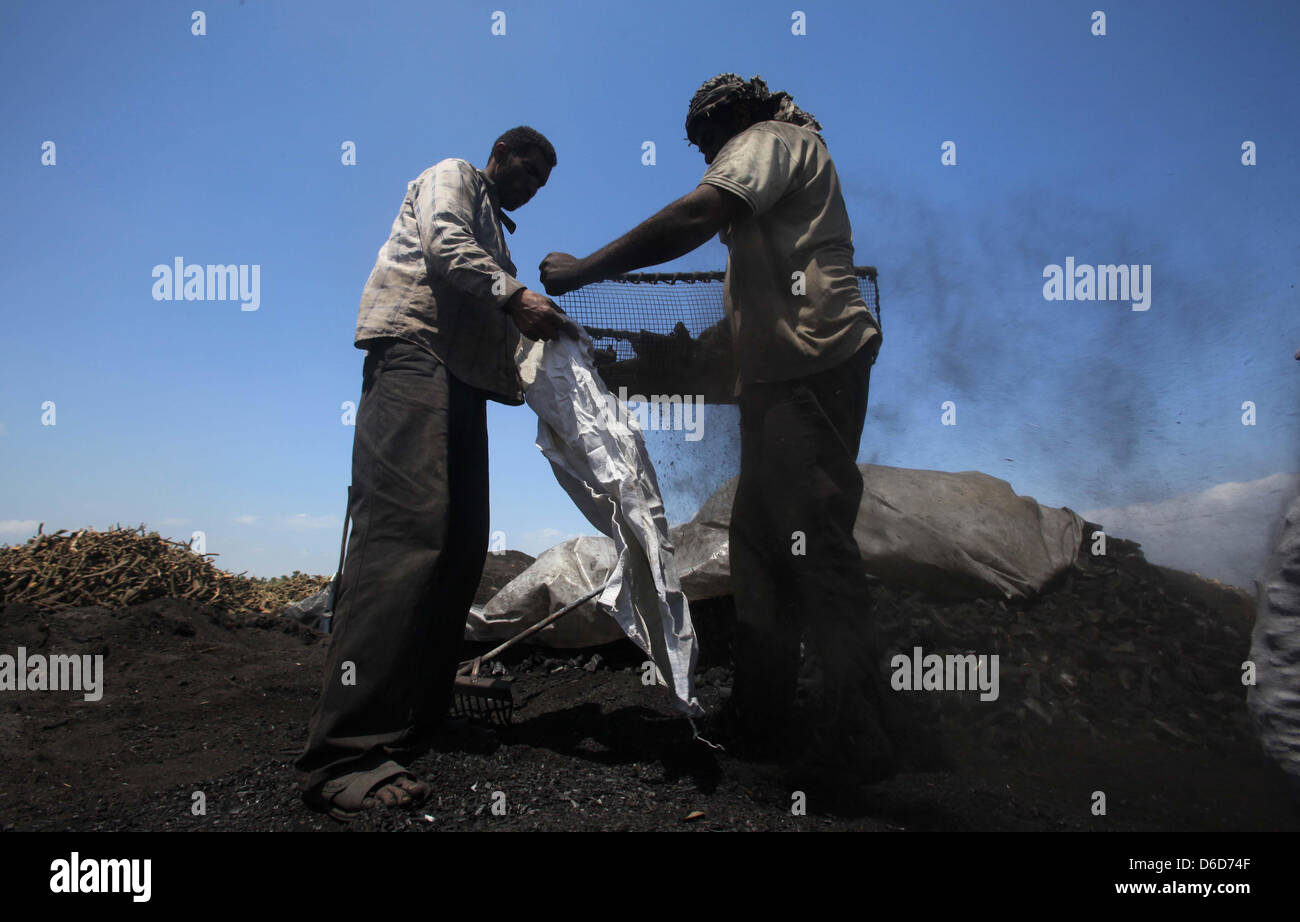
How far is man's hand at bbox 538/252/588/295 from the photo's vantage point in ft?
7.30

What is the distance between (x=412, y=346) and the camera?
6.98 ft

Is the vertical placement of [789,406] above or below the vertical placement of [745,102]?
below

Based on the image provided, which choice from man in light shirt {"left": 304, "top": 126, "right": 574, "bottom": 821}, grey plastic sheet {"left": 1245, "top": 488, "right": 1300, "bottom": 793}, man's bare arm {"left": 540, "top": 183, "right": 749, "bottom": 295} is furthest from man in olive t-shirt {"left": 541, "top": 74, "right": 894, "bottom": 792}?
grey plastic sheet {"left": 1245, "top": 488, "right": 1300, "bottom": 793}

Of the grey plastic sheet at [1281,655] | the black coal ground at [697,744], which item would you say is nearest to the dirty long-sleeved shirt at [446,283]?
the black coal ground at [697,744]

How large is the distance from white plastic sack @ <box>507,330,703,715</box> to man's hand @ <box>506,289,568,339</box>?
0.50ft

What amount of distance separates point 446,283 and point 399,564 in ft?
2.72

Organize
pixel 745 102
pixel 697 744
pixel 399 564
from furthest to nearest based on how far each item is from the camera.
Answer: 1. pixel 745 102
2. pixel 697 744
3. pixel 399 564

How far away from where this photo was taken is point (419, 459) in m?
2.02

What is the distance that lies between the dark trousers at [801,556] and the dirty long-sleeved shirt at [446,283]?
0.81 meters

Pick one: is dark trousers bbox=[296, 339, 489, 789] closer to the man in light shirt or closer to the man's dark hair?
the man in light shirt

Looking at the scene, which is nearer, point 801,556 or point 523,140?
point 801,556

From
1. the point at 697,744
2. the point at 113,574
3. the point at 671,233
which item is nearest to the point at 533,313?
the point at 671,233

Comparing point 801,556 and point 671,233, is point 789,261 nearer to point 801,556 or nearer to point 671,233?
point 671,233

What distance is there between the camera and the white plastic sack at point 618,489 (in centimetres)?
204
